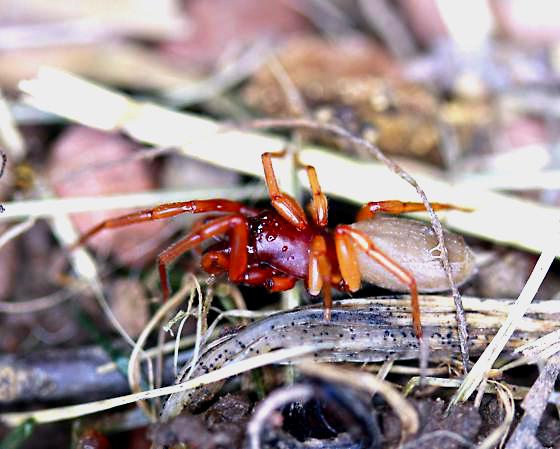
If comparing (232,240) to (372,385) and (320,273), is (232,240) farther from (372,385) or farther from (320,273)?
(372,385)

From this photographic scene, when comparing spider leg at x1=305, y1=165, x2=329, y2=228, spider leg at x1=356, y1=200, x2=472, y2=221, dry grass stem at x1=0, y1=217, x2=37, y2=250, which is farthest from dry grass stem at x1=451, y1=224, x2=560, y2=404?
dry grass stem at x1=0, y1=217, x2=37, y2=250

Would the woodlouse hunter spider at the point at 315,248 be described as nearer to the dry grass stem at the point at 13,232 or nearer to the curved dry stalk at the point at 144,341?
the curved dry stalk at the point at 144,341

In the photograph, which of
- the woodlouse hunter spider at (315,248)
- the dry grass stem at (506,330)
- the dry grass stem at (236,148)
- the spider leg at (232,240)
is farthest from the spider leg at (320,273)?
the dry grass stem at (236,148)

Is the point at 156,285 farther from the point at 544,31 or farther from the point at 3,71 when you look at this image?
the point at 544,31

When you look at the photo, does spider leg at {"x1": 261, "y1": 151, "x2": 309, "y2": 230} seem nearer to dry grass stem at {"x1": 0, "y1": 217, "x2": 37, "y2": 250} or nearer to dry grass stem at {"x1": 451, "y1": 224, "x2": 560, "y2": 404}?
dry grass stem at {"x1": 451, "y1": 224, "x2": 560, "y2": 404}

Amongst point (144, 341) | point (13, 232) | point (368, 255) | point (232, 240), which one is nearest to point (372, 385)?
point (368, 255)

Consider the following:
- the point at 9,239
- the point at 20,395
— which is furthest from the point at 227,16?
the point at 20,395
